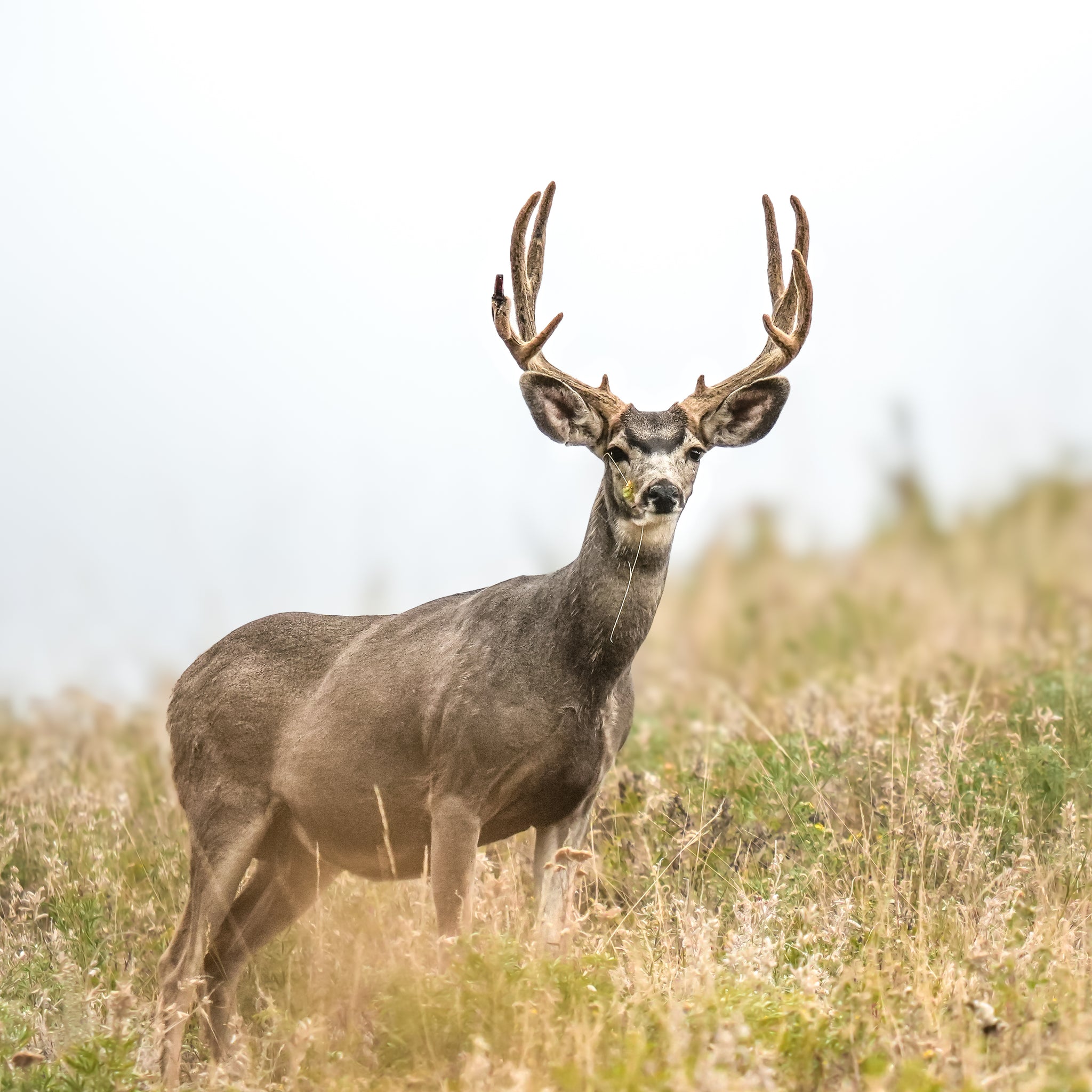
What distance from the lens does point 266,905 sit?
20.7 ft

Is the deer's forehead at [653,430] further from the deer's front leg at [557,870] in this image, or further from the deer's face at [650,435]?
the deer's front leg at [557,870]

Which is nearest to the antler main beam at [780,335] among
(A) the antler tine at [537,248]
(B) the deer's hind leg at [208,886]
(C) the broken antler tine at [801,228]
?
(C) the broken antler tine at [801,228]

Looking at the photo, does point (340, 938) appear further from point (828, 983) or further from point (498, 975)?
point (828, 983)

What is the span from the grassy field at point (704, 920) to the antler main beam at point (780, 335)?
182cm

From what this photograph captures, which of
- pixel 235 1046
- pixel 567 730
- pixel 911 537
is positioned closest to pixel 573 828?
pixel 567 730

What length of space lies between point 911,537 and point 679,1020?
57.7 feet

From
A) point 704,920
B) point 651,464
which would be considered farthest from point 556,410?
point 704,920

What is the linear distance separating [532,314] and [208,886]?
2.70 metres

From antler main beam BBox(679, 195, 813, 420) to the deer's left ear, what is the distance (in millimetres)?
34

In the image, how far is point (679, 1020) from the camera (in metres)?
4.19

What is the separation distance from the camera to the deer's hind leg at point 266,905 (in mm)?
6188

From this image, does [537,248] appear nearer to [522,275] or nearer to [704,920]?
[522,275]

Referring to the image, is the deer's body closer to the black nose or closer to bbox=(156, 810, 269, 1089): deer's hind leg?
bbox=(156, 810, 269, 1089): deer's hind leg

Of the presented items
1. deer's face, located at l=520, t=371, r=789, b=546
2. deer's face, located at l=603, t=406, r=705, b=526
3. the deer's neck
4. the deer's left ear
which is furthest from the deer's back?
the deer's left ear
